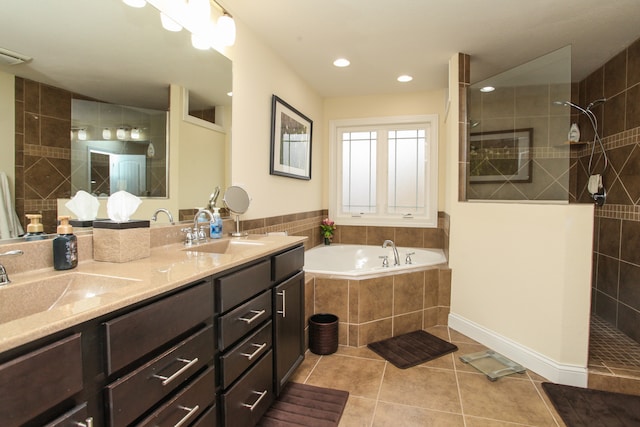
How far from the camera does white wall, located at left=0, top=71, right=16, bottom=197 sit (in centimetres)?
111

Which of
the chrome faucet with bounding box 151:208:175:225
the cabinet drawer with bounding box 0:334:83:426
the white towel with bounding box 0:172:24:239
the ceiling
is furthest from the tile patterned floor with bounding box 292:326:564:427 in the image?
the ceiling

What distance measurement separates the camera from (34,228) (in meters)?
1.21

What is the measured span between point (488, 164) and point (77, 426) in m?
3.03

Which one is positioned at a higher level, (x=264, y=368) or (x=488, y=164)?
(x=488, y=164)

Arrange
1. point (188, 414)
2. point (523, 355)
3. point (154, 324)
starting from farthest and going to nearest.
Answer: point (523, 355)
point (188, 414)
point (154, 324)

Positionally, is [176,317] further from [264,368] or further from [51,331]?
[264,368]

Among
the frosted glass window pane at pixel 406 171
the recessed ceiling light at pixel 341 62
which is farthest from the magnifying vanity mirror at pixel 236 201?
the frosted glass window pane at pixel 406 171

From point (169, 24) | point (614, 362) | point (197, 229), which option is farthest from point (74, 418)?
point (614, 362)

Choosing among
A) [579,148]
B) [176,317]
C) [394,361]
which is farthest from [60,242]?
[579,148]

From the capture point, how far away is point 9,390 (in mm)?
626

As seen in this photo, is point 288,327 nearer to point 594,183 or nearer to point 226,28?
point 226,28

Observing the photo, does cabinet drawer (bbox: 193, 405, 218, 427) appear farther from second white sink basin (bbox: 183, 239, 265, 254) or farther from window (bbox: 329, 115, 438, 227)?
window (bbox: 329, 115, 438, 227)

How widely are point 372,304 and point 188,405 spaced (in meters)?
1.76

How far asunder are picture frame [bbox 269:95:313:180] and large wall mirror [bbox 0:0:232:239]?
826 mm
